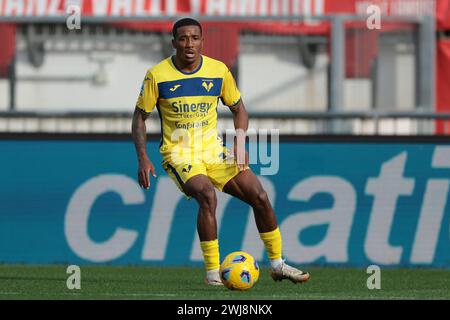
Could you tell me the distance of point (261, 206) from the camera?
12016 millimetres

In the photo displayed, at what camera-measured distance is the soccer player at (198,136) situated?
11.9m

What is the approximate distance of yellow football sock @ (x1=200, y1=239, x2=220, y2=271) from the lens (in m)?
11.8

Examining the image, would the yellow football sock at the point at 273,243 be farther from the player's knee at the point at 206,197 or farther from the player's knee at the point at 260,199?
the player's knee at the point at 206,197

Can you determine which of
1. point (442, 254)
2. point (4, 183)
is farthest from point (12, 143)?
point (442, 254)

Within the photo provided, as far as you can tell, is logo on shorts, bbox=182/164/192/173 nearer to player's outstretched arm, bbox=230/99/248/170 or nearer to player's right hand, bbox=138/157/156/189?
player's right hand, bbox=138/157/156/189

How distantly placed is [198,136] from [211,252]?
992 millimetres

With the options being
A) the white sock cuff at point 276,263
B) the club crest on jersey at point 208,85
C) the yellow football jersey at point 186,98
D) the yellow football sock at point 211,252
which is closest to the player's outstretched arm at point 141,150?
the yellow football jersey at point 186,98

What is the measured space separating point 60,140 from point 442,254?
13.7ft

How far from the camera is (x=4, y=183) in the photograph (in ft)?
50.2

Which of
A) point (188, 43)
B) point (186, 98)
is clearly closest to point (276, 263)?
point (186, 98)

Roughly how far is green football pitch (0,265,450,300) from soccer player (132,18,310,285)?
1.24ft

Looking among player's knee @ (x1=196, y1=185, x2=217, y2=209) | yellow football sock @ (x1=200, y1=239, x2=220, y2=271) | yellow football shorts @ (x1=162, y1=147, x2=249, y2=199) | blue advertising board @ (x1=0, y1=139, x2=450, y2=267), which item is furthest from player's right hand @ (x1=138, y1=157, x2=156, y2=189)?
blue advertising board @ (x1=0, y1=139, x2=450, y2=267)

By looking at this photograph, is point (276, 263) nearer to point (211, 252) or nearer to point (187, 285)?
point (211, 252)

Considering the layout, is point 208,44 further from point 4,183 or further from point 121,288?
point 121,288
